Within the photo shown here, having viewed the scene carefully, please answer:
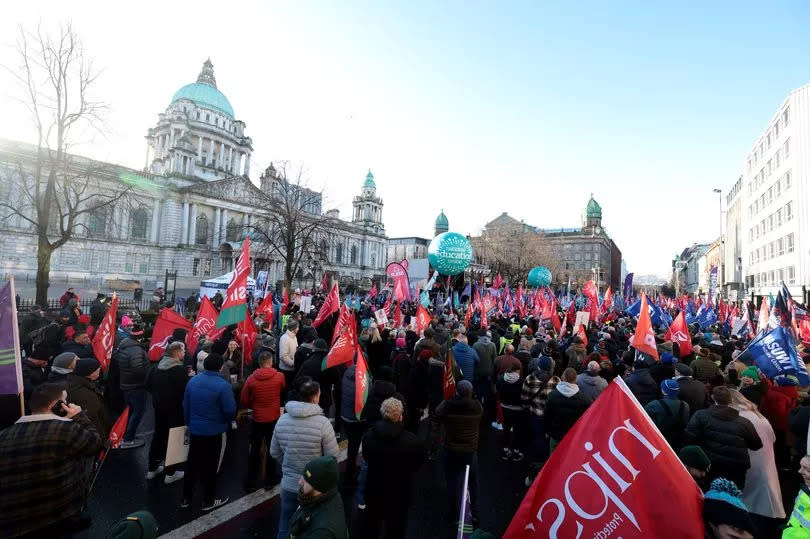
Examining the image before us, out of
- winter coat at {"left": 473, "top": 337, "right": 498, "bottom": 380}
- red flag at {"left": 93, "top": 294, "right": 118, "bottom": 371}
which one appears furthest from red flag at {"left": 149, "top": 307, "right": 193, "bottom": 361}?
winter coat at {"left": 473, "top": 337, "right": 498, "bottom": 380}

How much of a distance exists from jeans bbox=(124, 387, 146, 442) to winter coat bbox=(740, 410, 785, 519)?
7818 mm

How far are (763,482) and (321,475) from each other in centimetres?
464

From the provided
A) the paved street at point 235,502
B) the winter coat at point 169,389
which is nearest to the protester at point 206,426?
the paved street at point 235,502

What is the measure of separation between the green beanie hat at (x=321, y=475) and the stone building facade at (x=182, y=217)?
26775 mm

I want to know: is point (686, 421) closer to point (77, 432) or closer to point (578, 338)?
point (578, 338)

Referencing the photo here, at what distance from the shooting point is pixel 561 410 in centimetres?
→ 533

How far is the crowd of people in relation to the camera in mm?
2934

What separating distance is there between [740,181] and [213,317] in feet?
215

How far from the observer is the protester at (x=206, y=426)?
491cm

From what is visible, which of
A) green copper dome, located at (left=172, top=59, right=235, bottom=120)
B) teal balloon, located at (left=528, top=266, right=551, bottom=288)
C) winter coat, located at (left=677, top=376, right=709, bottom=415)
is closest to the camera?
winter coat, located at (left=677, top=376, right=709, bottom=415)

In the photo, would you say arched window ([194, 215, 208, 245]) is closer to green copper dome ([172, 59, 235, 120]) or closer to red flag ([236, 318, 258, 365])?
green copper dome ([172, 59, 235, 120])

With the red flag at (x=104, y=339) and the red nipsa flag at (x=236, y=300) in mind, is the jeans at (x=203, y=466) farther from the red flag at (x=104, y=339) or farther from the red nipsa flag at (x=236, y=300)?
the red flag at (x=104, y=339)

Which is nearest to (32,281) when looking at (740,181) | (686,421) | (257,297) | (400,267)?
(257,297)

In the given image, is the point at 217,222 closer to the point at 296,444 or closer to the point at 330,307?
the point at 330,307
